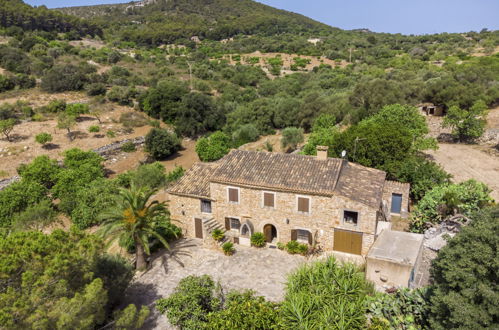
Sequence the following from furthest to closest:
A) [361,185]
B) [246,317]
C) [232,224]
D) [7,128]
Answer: [7,128], [232,224], [361,185], [246,317]

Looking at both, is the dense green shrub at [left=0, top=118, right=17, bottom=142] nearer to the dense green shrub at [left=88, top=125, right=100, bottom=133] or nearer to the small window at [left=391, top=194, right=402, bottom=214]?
the dense green shrub at [left=88, top=125, right=100, bottom=133]

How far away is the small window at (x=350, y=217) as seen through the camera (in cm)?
2039

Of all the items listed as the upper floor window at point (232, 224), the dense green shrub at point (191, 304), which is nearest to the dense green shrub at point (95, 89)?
the upper floor window at point (232, 224)

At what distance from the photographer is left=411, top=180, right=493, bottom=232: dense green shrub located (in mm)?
22519

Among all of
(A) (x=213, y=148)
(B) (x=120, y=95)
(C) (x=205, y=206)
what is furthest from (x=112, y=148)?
(C) (x=205, y=206)

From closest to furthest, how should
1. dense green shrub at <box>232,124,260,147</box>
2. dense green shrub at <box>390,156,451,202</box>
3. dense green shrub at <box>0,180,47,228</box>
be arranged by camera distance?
1. dense green shrub at <box>390,156,451,202</box>
2. dense green shrub at <box>0,180,47,228</box>
3. dense green shrub at <box>232,124,260,147</box>

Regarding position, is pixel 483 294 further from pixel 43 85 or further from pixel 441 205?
pixel 43 85

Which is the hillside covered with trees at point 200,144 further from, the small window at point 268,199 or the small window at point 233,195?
the small window at point 233,195

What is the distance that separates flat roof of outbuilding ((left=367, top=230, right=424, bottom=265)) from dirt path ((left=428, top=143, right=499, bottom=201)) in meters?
13.3

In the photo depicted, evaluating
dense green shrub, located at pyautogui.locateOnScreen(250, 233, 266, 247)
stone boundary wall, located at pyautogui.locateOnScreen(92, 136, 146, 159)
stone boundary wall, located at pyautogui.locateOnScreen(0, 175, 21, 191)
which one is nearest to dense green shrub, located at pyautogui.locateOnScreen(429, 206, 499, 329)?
dense green shrub, located at pyautogui.locateOnScreen(250, 233, 266, 247)

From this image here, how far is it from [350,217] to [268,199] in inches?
207

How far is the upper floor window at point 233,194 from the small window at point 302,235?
461 centimetres

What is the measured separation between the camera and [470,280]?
12070mm

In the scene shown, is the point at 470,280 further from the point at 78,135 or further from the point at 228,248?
the point at 78,135
